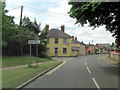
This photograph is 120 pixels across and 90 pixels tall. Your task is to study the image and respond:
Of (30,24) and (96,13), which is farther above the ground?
(30,24)

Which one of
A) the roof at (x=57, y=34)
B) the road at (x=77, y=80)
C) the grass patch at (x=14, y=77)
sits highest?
the roof at (x=57, y=34)

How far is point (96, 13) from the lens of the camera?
12.2 meters

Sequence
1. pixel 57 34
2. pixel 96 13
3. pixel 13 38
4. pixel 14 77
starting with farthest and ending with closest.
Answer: pixel 57 34 → pixel 13 38 → pixel 96 13 → pixel 14 77

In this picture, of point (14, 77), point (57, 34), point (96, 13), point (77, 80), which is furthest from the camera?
point (57, 34)

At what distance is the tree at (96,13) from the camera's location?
10805 millimetres

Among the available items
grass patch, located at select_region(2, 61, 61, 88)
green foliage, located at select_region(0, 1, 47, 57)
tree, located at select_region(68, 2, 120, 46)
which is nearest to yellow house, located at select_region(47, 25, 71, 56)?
green foliage, located at select_region(0, 1, 47, 57)

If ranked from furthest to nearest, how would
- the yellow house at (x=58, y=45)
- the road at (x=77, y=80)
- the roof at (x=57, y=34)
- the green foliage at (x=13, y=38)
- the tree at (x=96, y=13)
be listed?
the roof at (x=57, y=34), the yellow house at (x=58, y=45), the green foliage at (x=13, y=38), the tree at (x=96, y=13), the road at (x=77, y=80)

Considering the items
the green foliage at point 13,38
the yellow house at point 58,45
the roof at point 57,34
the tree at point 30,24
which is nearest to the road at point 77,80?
the green foliage at point 13,38

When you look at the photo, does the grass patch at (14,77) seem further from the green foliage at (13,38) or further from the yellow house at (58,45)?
the yellow house at (58,45)

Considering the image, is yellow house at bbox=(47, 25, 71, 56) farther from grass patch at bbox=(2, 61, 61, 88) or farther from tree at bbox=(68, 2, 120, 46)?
grass patch at bbox=(2, 61, 61, 88)

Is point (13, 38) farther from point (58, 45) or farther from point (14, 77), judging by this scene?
point (58, 45)

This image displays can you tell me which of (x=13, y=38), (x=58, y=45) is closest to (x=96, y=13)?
(x=13, y=38)

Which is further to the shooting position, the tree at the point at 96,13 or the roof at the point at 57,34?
the roof at the point at 57,34

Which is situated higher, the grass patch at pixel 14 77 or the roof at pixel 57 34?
the roof at pixel 57 34
